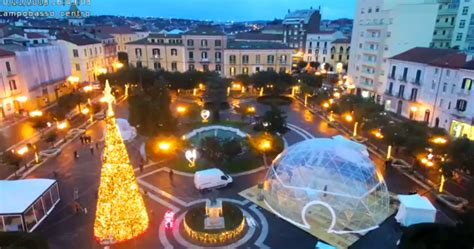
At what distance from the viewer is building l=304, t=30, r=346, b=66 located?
286ft

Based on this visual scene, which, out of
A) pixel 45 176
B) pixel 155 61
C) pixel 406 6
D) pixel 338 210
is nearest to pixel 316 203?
pixel 338 210

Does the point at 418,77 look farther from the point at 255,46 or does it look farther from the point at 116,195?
the point at 116,195

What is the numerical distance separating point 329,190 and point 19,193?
20.1 m

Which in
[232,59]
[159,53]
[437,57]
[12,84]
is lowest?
[12,84]

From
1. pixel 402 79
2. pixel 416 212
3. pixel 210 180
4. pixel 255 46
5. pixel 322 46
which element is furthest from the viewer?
pixel 322 46

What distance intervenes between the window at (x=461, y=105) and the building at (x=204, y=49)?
41.2 meters

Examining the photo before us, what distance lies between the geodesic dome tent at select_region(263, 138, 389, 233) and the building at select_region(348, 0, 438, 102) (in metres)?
36.6

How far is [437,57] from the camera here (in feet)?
139

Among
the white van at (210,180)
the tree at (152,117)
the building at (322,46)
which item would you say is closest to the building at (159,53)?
the tree at (152,117)

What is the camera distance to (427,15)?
167 feet

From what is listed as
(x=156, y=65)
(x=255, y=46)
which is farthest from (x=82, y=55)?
(x=255, y=46)

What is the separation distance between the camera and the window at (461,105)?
37.0m

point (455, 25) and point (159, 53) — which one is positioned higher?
point (455, 25)

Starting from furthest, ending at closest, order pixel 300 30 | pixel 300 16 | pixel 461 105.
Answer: pixel 300 16 < pixel 300 30 < pixel 461 105
